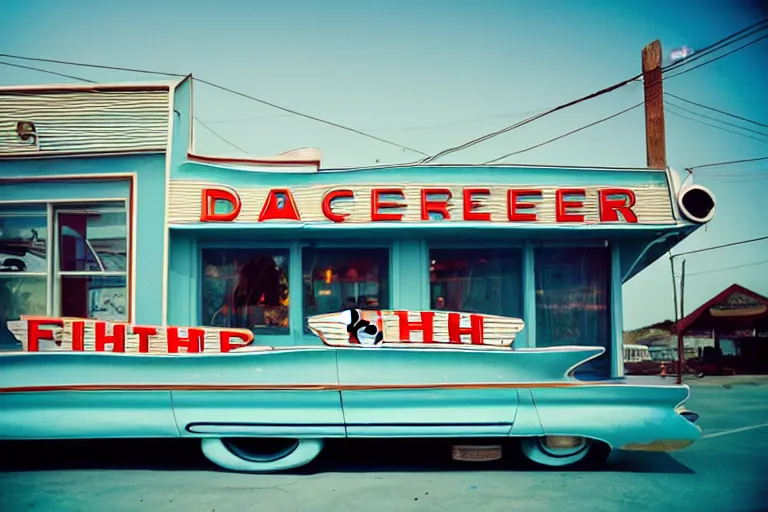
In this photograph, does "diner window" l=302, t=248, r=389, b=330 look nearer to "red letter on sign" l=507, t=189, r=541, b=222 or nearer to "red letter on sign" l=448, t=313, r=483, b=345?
"red letter on sign" l=448, t=313, r=483, b=345

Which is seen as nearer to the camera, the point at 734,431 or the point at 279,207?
the point at 279,207

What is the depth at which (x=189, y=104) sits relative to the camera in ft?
21.7

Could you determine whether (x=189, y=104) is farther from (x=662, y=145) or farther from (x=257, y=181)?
(x=662, y=145)

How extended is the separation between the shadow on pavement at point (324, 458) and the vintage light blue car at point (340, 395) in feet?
1.79

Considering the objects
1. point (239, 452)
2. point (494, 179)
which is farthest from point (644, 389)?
point (239, 452)

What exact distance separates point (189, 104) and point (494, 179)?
3.33 m

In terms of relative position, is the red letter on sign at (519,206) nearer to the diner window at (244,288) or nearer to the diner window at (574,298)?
the diner window at (574,298)

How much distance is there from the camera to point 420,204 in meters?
6.18

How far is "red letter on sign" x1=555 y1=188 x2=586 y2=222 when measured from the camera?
615 cm

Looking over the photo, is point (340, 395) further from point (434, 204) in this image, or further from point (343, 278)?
point (434, 204)

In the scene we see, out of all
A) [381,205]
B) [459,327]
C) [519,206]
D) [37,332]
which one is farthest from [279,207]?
[37,332]

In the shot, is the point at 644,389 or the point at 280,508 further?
the point at 644,389

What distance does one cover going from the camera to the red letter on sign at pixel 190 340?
233 inches

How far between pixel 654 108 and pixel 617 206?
2.26 metres
